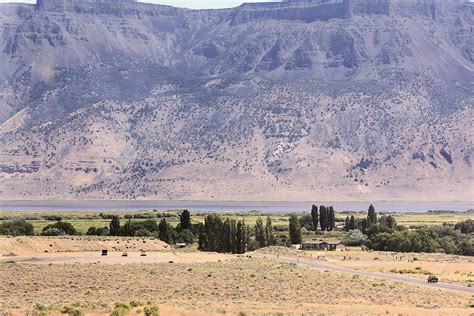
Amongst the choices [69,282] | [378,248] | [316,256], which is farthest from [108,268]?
[378,248]

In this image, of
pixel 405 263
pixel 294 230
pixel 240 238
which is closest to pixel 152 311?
pixel 405 263

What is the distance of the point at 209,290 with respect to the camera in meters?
70.4

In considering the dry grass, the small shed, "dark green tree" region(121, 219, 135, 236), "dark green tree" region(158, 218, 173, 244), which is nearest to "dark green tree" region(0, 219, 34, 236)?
"dark green tree" region(121, 219, 135, 236)

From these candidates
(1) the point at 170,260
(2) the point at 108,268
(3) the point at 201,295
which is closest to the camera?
(3) the point at 201,295

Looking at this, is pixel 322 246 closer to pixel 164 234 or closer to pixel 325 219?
pixel 164 234

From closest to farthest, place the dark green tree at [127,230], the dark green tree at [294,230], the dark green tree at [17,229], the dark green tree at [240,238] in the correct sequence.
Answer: the dark green tree at [240,238], the dark green tree at [127,230], the dark green tree at [17,229], the dark green tree at [294,230]

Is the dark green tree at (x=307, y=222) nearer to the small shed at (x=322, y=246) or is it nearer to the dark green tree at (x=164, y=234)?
the small shed at (x=322, y=246)

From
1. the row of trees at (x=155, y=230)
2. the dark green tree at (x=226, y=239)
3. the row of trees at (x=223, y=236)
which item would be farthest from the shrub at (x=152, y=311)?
the row of trees at (x=155, y=230)

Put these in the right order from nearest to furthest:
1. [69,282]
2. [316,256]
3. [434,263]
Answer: [69,282] < [434,263] < [316,256]

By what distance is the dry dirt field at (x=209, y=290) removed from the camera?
62.4 meters

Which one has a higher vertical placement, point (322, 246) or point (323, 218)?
point (323, 218)

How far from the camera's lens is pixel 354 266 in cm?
9925

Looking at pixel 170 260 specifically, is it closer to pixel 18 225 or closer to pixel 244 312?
pixel 244 312

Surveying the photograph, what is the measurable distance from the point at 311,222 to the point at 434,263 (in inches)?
2963
